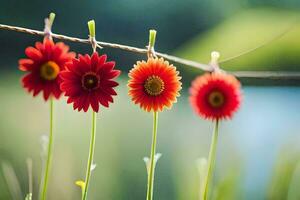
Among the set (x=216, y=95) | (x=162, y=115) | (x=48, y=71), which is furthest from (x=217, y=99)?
(x=162, y=115)

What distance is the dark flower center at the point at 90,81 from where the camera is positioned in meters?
0.35

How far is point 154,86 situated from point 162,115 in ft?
3.27

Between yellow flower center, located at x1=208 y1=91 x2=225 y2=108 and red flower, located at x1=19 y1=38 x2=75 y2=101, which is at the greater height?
red flower, located at x1=19 y1=38 x2=75 y2=101

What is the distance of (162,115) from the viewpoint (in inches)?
53.3

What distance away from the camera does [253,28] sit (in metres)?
1.60

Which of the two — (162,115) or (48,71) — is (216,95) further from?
(162,115)

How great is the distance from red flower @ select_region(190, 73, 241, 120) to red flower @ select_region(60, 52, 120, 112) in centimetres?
8

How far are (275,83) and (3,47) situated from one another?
83 cm

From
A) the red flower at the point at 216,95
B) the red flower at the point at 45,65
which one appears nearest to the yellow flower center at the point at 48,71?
the red flower at the point at 45,65

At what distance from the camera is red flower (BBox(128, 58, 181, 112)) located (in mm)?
356

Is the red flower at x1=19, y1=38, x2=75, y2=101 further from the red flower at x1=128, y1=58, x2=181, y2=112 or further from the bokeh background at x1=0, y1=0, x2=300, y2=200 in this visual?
the bokeh background at x1=0, y1=0, x2=300, y2=200

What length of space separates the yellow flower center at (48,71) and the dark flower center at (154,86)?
6 cm

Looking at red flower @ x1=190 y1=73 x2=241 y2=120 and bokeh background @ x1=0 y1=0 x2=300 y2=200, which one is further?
bokeh background @ x1=0 y1=0 x2=300 y2=200

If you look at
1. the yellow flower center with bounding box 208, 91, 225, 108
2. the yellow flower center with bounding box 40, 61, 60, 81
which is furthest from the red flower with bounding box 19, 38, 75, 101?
the yellow flower center with bounding box 208, 91, 225, 108
